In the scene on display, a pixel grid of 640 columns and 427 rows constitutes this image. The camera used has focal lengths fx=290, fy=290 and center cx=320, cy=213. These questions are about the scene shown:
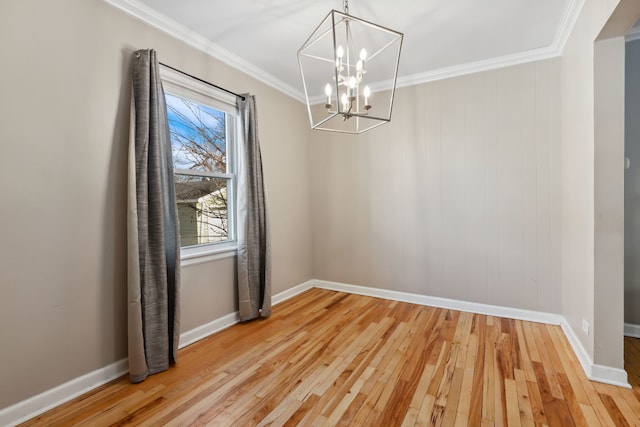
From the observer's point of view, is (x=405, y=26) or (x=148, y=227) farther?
(x=405, y=26)

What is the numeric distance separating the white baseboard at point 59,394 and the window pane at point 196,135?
1626 mm

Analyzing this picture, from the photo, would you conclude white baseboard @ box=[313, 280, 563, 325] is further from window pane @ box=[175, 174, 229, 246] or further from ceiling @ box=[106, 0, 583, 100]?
ceiling @ box=[106, 0, 583, 100]

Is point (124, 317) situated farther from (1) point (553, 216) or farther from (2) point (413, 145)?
(1) point (553, 216)

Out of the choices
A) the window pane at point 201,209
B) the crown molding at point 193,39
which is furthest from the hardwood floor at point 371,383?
the crown molding at point 193,39

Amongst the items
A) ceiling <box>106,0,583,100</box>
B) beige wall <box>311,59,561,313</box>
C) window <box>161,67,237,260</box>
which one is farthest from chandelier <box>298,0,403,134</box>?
window <box>161,67,237,260</box>

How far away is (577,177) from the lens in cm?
231

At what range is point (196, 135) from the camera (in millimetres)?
2791

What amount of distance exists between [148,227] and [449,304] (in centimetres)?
314

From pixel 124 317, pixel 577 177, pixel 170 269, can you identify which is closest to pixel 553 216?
pixel 577 177

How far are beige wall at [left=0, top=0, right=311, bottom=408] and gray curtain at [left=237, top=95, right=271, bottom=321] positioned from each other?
3.07ft

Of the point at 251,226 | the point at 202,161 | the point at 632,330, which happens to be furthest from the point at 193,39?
the point at 632,330

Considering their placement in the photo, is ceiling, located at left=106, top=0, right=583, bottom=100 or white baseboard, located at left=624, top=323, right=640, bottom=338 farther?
white baseboard, located at left=624, top=323, right=640, bottom=338

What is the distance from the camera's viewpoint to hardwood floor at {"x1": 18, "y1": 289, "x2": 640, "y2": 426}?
1.68 metres

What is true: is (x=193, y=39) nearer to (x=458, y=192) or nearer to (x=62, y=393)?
(x=62, y=393)
